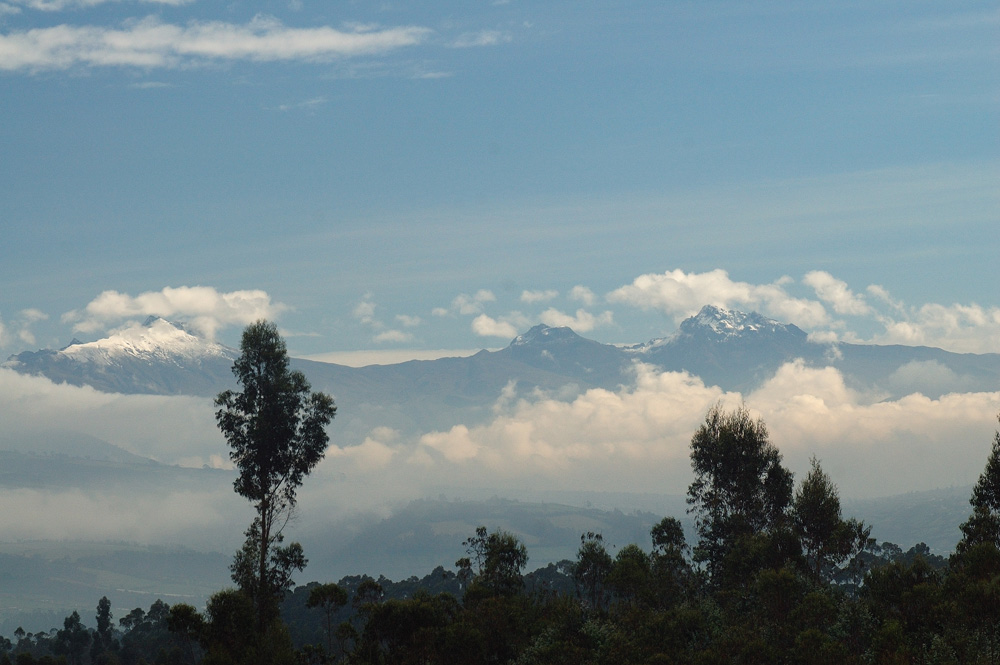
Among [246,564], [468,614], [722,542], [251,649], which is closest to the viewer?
[251,649]

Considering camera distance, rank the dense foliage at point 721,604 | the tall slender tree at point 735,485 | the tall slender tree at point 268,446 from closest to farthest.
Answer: the dense foliage at point 721,604 < the tall slender tree at point 268,446 < the tall slender tree at point 735,485

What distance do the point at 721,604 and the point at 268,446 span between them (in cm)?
3745

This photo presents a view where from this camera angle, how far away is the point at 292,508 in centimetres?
6950

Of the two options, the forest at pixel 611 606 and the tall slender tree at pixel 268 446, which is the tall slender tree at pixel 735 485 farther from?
the tall slender tree at pixel 268 446

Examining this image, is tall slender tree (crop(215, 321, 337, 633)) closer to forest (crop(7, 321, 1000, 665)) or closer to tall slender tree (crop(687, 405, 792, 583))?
forest (crop(7, 321, 1000, 665))

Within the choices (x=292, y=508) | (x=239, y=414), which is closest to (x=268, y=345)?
(x=239, y=414)

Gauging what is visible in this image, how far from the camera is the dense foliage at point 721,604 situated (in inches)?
2272

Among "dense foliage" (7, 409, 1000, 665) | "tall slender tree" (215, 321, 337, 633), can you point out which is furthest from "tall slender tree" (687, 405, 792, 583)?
"tall slender tree" (215, 321, 337, 633)

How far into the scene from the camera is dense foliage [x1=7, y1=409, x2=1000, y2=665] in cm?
5772

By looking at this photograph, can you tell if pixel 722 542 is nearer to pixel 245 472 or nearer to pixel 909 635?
pixel 909 635

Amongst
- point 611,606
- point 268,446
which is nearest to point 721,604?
point 611,606

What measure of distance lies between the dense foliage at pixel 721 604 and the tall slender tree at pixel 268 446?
2.61 metres

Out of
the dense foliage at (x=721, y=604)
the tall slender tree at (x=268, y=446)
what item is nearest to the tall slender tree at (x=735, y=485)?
the dense foliage at (x=721, y=604)

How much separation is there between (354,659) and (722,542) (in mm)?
42836
